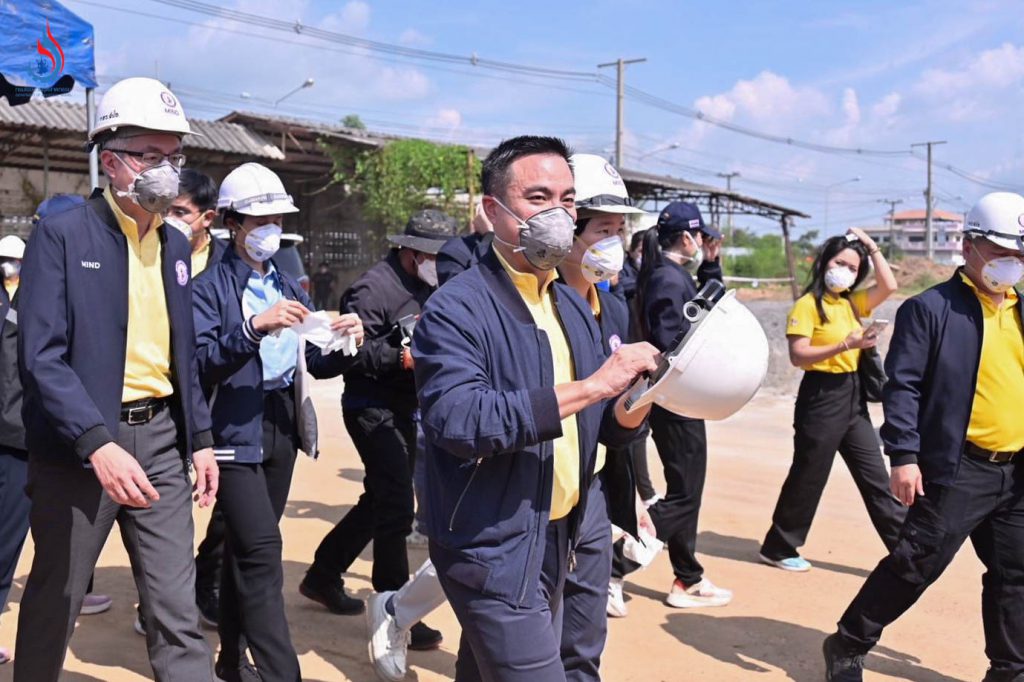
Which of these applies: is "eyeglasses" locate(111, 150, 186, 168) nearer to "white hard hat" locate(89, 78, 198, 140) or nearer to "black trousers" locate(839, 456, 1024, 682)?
"white hard hat" locate(89, 78, 198, 140)

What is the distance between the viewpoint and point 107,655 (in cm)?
487

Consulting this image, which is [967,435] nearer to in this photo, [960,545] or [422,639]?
[960,545]

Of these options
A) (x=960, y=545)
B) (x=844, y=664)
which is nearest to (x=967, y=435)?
(x=960, y=545)

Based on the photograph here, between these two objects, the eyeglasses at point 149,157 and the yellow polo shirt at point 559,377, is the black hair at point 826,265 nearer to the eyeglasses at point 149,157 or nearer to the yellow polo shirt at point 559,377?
the yellow polo shirt at point 559,377

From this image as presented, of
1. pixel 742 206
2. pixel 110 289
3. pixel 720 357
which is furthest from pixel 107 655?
pixel 742 206

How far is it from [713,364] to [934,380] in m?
2.14

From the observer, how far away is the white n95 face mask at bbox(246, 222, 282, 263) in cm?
446

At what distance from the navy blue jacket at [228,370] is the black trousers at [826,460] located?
3609mm

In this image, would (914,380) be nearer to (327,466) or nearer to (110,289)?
(110,289)

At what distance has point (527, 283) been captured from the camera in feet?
9.67

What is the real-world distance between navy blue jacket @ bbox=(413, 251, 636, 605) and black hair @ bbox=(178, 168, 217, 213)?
8.55 feet

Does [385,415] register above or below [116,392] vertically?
below

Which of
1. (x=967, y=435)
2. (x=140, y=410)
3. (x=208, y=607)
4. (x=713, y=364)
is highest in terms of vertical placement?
(x=713, y=364)

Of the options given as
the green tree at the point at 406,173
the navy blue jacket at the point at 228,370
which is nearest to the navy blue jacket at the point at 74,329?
the navy blue jacket at the point at 228,370
